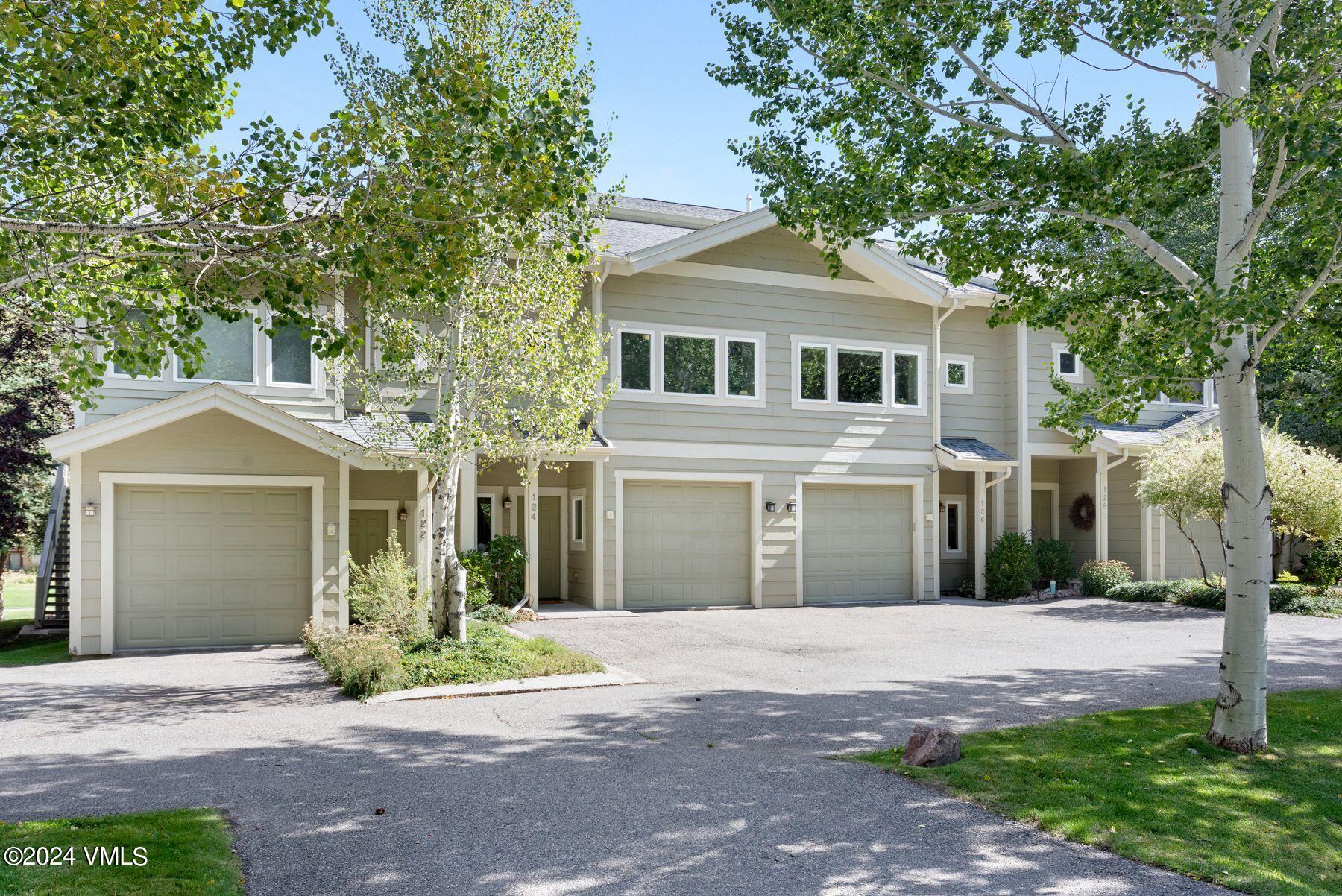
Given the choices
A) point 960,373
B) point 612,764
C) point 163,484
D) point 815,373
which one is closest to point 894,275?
point 815,373

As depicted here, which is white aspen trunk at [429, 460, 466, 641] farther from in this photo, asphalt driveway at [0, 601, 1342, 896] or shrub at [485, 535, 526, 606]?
shrub at [485, 535, 526, 606]

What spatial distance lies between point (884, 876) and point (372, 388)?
9014mm

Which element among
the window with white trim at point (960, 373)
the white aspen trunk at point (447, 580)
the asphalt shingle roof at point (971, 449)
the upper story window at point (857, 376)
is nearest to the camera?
the white aspen trunk at point (447, 580)

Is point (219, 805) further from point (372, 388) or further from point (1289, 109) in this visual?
point (1289, 109)

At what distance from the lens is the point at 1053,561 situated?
2097 cm

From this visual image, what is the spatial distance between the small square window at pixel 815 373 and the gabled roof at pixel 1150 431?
5.20 metres

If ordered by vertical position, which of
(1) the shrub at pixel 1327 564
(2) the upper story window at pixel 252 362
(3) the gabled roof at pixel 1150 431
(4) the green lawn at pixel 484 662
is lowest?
(4) the green lawn at pixel 484 662

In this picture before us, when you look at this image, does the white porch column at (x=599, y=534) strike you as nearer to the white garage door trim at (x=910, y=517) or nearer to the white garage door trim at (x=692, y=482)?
the white garage door trim at (x=692, y=482)

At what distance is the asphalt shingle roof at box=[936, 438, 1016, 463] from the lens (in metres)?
19.5

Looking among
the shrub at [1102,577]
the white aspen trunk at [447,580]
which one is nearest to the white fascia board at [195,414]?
the white aspen trunk at [447,580]

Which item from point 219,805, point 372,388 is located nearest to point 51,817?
point 219,805

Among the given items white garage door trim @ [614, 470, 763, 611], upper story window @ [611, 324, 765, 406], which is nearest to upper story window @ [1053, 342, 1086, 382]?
upper story window @ [611, 324, 765, 406]

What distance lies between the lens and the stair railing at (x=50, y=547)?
15828 millimetres

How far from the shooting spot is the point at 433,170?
6188mm
